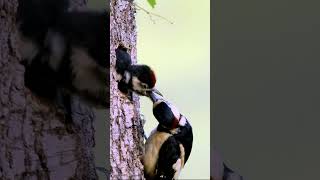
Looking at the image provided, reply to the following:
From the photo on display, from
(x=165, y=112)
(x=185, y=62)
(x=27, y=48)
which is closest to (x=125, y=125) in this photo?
(x=165, y=112)

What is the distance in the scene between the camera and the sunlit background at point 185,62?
5.62 feet

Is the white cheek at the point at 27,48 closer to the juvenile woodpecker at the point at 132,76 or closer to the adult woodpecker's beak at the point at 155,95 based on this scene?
the juvenile woodpecker at the point at 132,76

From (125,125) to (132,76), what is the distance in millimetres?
172

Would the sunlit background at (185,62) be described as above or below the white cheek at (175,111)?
above

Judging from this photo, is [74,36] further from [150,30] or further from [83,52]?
[150,30]

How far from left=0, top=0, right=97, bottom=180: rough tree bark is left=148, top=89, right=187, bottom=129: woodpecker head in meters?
0.29

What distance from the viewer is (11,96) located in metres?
1.65

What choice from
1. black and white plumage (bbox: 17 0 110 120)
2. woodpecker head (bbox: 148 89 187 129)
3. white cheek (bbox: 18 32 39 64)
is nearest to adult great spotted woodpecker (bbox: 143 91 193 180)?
woodpecker head (bbox: 148 89 187 129)

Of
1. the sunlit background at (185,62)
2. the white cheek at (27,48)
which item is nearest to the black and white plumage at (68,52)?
the white cheek at (27,48)

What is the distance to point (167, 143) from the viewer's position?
1.76 metres

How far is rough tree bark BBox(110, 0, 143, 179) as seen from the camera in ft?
5.86

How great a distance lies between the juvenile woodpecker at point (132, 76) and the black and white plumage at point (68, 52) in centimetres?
5

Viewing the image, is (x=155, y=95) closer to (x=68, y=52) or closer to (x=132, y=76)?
(x=132, y=76)
